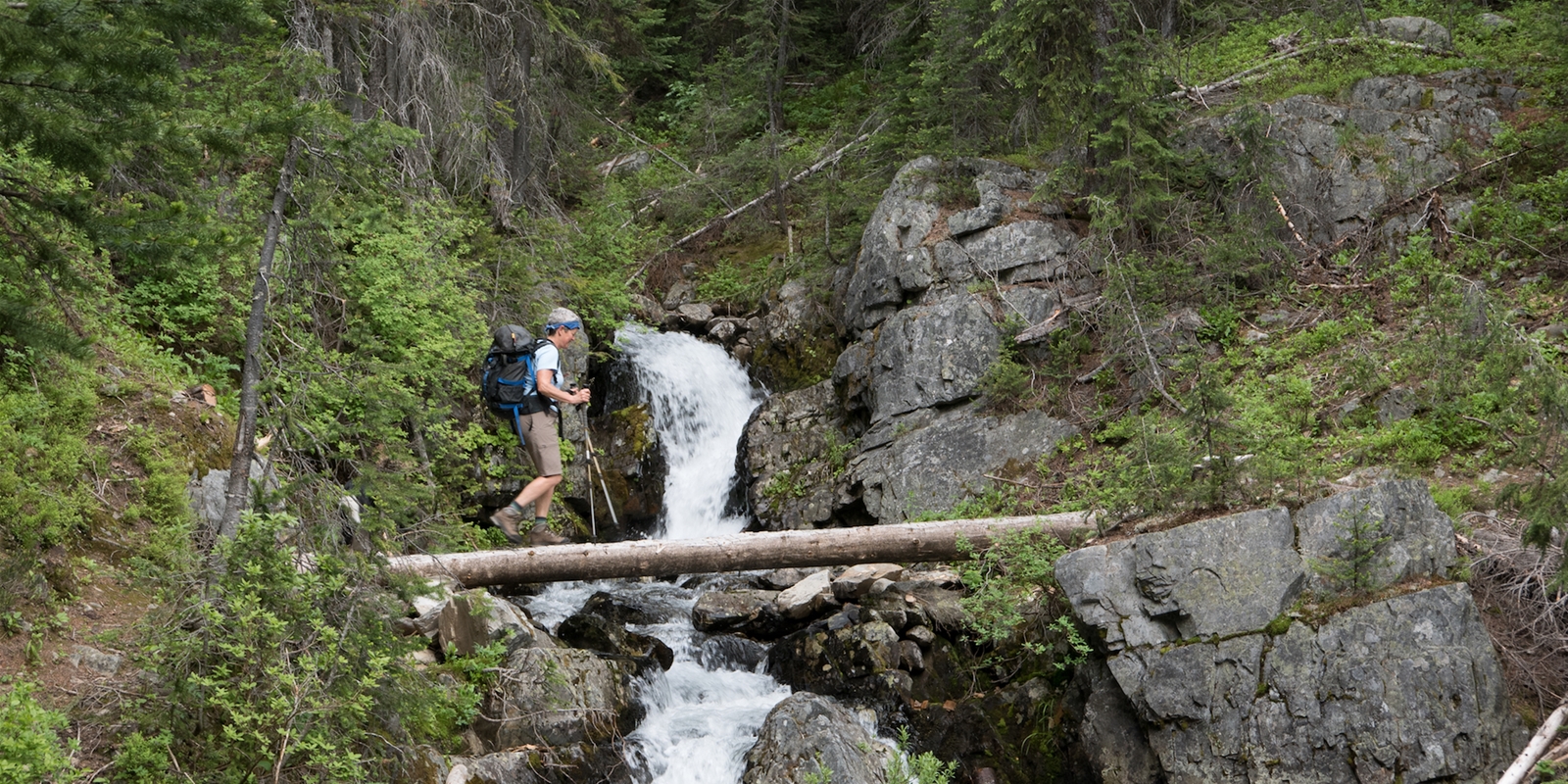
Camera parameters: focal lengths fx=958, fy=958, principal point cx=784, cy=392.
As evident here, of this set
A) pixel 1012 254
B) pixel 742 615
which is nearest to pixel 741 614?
pixel 742 615

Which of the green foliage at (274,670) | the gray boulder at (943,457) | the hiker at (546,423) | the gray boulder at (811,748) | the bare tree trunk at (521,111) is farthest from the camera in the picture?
the bare tree trunk at (521,111)

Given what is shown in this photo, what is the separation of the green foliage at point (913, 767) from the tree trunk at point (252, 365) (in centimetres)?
416

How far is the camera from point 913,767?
6.77 meters

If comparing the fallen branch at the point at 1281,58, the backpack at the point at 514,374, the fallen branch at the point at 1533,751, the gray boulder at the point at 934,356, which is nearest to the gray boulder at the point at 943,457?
the gray boulder at the point at 934,356

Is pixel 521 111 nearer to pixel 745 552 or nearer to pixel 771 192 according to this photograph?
pixel 771 192

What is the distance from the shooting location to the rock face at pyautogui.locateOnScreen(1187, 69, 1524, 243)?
11578 mm

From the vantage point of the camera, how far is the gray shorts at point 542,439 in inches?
312

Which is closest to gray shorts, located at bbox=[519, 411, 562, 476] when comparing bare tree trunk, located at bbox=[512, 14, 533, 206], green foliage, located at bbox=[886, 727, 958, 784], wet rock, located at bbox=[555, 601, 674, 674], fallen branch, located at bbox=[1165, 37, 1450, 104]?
wet rock, located at bbox=[555, 601, 674, 674]

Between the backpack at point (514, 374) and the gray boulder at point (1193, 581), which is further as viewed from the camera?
the backpack at point (514, 374)

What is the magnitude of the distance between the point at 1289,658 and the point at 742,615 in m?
4.95

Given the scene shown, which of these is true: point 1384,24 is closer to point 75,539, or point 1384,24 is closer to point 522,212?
point 522,212

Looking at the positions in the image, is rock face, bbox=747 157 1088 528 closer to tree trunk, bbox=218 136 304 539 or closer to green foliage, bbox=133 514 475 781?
green foliage, bbox=133 514 475 781

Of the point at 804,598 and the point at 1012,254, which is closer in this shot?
the point at 804,598

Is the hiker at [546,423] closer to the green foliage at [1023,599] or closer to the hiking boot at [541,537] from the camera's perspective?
the hiking boot at [541,537]
